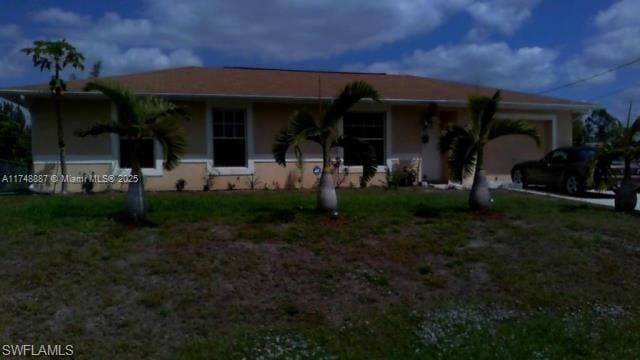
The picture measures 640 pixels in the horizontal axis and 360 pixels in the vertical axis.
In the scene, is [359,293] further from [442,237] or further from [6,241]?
[6,241]

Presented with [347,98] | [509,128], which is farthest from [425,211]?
[347,98]

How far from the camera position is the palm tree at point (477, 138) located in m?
12.3

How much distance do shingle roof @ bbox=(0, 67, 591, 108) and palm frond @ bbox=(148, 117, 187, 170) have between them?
6579 mm

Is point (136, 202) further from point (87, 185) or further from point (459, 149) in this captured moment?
point (87, 185)

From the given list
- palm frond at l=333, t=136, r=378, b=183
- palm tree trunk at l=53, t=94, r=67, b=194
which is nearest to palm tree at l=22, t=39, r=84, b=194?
palm tree trunk at l=53, t=94, r=67, b=194

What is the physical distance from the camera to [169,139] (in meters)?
10.7

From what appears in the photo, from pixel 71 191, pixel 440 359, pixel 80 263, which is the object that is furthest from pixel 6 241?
pixel 71 191

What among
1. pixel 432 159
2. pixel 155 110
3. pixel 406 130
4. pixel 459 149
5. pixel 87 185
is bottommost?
pixel 87 185

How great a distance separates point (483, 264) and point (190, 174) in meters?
10.7

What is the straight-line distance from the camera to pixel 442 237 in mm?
10203

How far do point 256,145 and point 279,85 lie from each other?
2396 millimetres

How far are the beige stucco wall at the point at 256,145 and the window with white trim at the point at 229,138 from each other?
32cm

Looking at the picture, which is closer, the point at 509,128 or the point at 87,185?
the point at 509,128

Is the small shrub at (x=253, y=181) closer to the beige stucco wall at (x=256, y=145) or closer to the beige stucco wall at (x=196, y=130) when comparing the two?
the beige stucco wall at (x=256, y=145)
